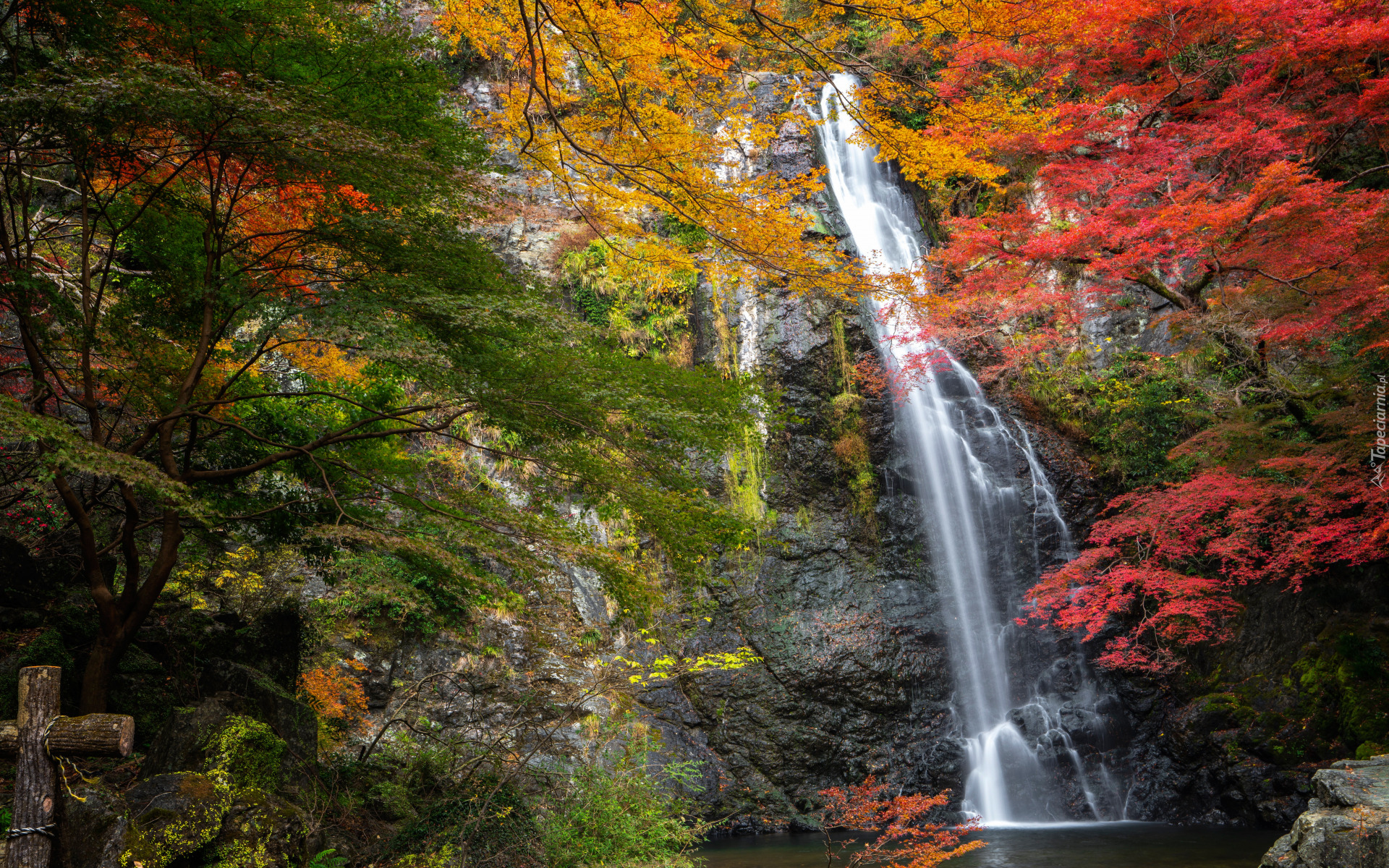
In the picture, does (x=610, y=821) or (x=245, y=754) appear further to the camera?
(x=610, y=821)

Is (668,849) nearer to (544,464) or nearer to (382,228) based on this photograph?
(544,464)

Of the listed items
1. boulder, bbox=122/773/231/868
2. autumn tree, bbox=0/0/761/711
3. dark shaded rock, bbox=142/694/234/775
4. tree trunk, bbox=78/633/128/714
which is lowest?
boulder, bbox=122/773/231/868

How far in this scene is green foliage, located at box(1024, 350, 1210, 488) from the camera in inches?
465

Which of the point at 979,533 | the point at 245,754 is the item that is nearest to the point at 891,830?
the point at 245,754

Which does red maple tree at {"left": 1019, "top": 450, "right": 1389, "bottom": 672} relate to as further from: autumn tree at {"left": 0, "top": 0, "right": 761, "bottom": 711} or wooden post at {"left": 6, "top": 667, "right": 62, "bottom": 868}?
wooden post at {"left": 6, "top": 667, "right": 62, "bottom": 868}

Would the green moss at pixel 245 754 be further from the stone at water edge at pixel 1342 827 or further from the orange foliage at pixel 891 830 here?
the stone at water edge at pixel 1342 827

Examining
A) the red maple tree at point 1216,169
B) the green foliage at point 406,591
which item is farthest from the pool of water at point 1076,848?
the red maple tree at point 1216,169

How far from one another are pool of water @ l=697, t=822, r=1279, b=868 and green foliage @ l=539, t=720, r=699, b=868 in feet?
6.24

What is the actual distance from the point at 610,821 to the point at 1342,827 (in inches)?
215

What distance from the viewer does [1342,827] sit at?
18.3ft

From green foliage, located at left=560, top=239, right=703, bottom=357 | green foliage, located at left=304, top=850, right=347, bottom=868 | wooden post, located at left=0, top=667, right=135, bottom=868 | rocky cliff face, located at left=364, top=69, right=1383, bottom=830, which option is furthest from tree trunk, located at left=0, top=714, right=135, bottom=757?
green foliage, located at left=560, top=239, right=703, bottom=357

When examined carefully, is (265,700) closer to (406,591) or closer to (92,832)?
(406,591)

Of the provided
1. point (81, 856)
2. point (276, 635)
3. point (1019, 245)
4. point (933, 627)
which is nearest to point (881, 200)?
point (1019, 245)

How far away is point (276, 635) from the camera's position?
6.65m
